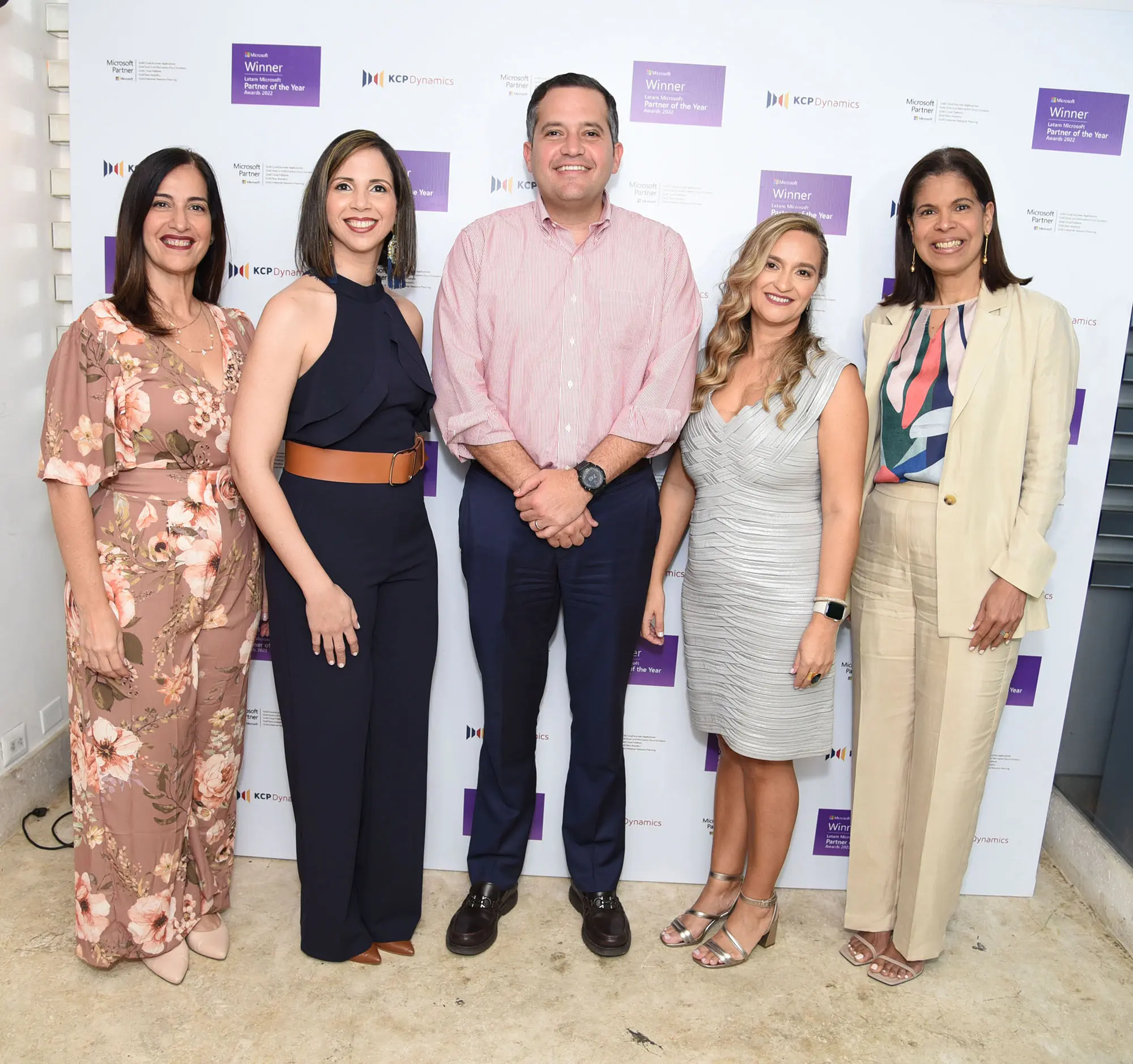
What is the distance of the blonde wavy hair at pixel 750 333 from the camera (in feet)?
7.06

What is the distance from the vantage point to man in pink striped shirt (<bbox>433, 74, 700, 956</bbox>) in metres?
2.19

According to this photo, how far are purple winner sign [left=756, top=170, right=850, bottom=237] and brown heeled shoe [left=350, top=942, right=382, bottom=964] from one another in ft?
7.14

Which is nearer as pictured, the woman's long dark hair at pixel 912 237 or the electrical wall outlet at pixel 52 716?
the woman's long dark hair at pixel 912 237

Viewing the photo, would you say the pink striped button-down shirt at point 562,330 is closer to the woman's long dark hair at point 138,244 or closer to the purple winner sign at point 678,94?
the purple winner sign at point 678,94

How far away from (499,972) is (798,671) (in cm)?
107

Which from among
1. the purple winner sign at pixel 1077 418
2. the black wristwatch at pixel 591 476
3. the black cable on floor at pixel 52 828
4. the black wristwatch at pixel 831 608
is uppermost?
the purple winner sign at pixel 1077 418

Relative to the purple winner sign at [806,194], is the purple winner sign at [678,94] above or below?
above

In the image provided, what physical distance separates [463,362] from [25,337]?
1471mm

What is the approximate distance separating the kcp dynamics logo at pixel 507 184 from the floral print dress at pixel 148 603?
76cm

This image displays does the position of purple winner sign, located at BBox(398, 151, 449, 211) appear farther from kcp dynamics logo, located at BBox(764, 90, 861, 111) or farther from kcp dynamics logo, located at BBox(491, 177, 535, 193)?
kcp dynamics logo, located at BBox(764, 90, 861, 111)

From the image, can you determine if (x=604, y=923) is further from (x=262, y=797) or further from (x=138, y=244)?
Answer: (x=138, y=244)

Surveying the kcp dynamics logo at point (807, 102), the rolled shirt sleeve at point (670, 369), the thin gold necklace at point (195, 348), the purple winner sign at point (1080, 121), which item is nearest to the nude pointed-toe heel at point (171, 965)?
the thin gold necklace at point (195, 348)

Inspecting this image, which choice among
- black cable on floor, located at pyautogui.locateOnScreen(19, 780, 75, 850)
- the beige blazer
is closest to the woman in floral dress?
black cable on floor, located at pyautogui.locateOnScreen(19, 780, 75, 850)

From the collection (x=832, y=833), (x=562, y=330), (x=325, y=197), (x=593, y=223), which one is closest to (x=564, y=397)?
(x=562, y=330)
